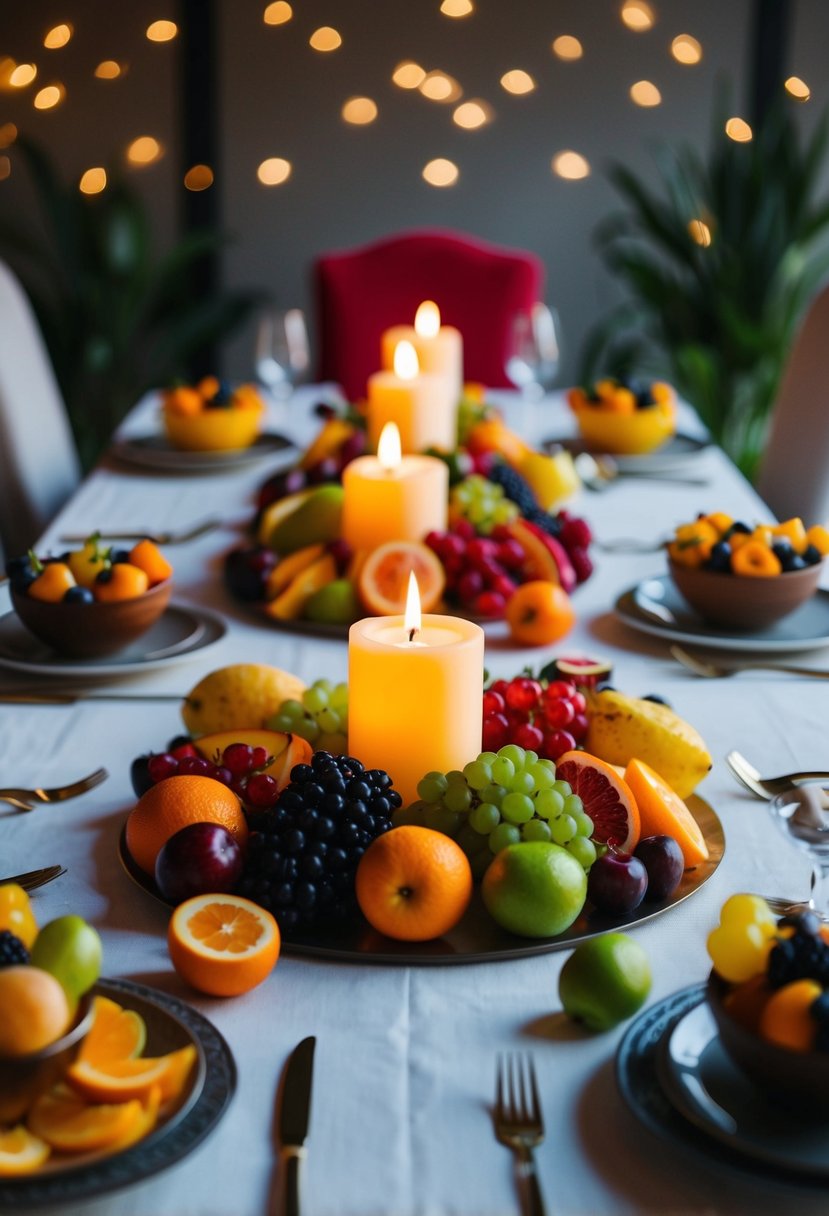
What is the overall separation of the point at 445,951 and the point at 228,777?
0.72 feet

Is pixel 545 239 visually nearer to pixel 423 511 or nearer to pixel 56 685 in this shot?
pixel 423 511

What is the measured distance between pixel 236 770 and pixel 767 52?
4332 millimetres

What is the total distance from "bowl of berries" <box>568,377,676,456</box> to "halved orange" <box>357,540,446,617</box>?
2.82 feet

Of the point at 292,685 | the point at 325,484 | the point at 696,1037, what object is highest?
the point at 696,1037

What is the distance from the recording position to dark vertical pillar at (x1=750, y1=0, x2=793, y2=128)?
4555 millimetres

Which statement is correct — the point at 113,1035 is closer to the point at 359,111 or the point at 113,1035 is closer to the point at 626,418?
the point at 626,418

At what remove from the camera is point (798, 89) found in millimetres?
4625

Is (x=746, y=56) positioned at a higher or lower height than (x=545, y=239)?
higher

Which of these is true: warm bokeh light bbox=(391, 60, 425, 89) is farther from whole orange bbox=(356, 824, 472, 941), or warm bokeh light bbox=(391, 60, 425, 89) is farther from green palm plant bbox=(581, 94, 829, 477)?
whole orange bbox=(356, 824, 472, 941)

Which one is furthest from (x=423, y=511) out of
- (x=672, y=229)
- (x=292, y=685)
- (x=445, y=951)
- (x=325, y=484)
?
(x=672, y=229)

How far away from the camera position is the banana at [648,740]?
3.49 ft

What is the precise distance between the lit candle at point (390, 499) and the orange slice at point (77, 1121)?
1.05 m

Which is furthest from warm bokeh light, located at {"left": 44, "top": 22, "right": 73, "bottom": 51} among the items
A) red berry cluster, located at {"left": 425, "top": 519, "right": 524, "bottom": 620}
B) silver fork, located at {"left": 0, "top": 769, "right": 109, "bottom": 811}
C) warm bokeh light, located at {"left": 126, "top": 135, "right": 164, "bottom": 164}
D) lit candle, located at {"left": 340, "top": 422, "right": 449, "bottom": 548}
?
silver fork, located at {"left": 0, "top": 769, "right": 109, "bottom": 811}

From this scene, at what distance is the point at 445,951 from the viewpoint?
2.76 ft
